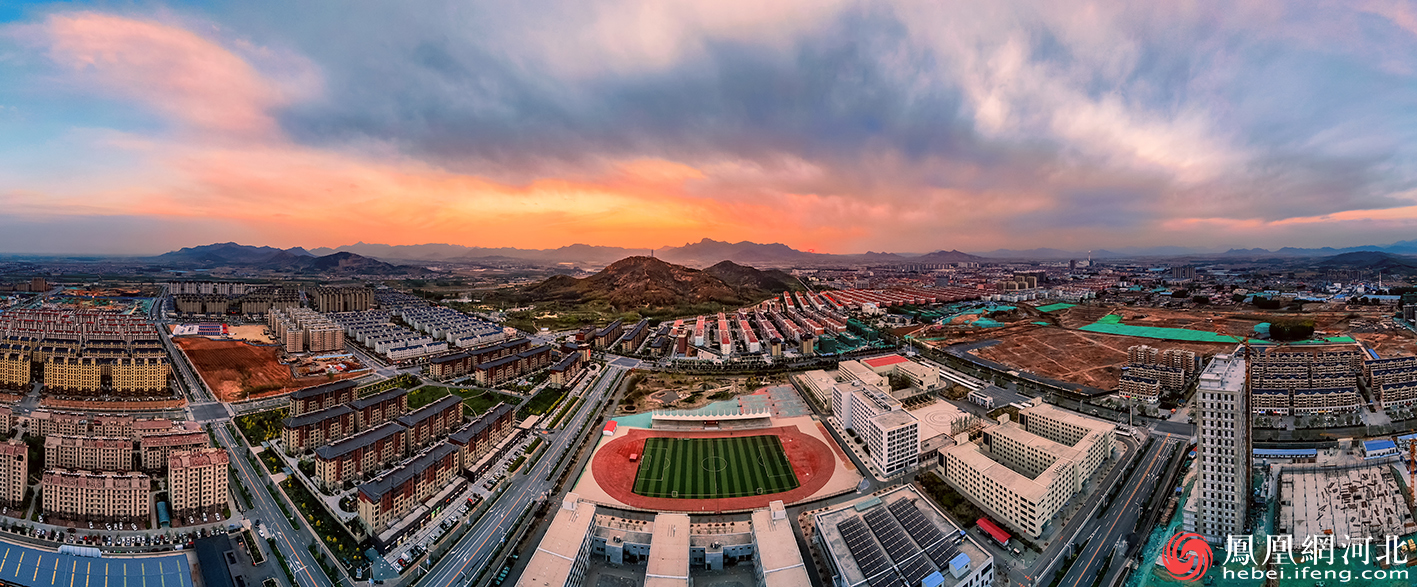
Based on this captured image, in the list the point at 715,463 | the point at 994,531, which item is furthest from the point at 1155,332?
the point at 715,463

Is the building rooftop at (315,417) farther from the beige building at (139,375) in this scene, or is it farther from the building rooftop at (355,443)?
the beige building at (139,375)

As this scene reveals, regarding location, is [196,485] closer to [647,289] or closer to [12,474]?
[12,474]

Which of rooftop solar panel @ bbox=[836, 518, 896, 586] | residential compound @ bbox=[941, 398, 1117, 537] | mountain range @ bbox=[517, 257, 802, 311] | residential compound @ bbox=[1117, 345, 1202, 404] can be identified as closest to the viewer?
rooftop solar panel @ bbox=[836, 518, 896, 586]

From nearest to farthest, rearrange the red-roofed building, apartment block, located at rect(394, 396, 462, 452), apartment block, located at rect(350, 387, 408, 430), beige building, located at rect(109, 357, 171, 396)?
the red-roofed building, apartment block, located at rect(394, 396, 462, 452), apartment block, located at rect(350, 387, 408, 430), beige building, located at rect(109, 357, 171, 396)

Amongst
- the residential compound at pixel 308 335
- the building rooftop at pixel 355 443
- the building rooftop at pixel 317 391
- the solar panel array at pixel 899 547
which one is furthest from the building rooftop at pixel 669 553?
the residential compound at pixel 308 335

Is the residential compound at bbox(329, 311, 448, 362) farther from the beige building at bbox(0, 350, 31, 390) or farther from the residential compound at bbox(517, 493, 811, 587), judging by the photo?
the residential compound at bbox(517, 493, 811, 587)

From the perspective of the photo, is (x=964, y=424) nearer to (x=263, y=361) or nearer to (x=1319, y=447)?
(x=1319, y=447)

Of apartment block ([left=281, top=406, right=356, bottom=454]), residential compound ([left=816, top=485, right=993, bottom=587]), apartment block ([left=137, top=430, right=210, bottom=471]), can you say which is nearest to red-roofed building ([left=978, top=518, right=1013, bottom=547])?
residential compound ([left=816, top=485, right=993, bottom=587])
